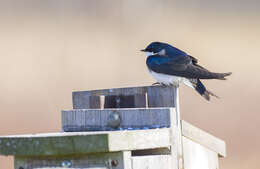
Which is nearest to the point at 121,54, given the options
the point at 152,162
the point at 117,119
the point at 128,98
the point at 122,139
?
the point at 128,98

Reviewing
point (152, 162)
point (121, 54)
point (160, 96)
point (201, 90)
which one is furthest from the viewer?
point (121, 54)

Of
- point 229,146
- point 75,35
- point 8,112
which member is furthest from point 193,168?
point 75,35

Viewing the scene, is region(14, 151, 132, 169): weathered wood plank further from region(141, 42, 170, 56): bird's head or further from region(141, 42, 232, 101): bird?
region(141, 42, 170, 56): bird's head

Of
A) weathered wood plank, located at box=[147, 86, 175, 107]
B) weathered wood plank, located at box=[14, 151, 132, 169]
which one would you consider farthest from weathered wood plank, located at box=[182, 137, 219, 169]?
weathered wood plank, located at box=[14, 151, 132, 169]

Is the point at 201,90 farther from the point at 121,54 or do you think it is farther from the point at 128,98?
the point at 121,54

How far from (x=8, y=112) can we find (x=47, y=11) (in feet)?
5.41

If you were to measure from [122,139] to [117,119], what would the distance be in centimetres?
27

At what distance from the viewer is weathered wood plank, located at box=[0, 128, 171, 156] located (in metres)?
2.78

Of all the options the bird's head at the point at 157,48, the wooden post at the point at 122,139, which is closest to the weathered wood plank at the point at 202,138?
the wooden post at the point at 122,139

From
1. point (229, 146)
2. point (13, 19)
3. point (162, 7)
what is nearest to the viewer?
point (229, 146)

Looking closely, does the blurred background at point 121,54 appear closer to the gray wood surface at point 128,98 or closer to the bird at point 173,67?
the bird at point 173,67

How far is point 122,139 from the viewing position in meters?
2.81

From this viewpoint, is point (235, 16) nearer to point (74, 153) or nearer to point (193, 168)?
point (193, 168)

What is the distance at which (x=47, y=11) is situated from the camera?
7246 mm
